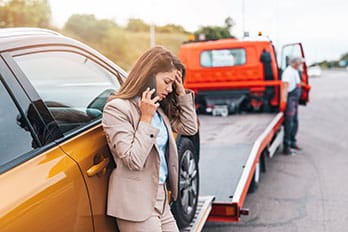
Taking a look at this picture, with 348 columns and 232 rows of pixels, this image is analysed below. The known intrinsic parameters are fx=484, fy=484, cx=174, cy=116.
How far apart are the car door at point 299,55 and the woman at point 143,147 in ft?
22.2

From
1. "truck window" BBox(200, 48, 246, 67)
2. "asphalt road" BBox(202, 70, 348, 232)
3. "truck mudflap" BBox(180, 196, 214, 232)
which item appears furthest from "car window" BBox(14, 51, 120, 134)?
"truck window" BBox(200, 48, 246, 67)

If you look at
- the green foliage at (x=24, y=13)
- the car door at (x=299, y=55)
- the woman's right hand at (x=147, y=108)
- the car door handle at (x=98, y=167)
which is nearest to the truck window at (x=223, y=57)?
the car door at (x=299, y=55)

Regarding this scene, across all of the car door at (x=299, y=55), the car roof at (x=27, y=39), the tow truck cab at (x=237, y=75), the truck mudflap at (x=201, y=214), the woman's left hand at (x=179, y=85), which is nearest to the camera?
the car roof at (x=27, y=39)

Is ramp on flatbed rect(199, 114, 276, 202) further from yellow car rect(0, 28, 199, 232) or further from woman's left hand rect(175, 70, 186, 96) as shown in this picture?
yellow car rect(0, 28, 199, 232)

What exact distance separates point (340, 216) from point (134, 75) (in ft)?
11.2

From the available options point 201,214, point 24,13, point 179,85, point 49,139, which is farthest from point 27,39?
point 24,13

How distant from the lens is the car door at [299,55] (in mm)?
9289

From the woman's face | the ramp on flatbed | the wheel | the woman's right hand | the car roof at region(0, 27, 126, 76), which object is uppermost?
the car roof at region(0, 27, 126, 76)

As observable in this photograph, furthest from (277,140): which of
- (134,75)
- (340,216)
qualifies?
(134,75)

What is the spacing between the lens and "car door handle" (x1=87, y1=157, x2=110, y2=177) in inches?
93.8

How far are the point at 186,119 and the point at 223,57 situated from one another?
22.3 ft

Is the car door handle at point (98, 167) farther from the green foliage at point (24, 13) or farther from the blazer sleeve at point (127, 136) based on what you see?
the green foliage at point (24, 13)

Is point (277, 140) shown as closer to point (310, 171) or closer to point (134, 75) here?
point (310, 171)

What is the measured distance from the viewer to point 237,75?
9633mm
